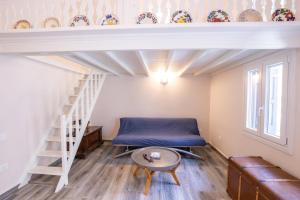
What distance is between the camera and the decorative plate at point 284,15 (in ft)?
5.98

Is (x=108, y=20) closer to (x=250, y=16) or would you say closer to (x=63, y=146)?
(x=250, y=16)

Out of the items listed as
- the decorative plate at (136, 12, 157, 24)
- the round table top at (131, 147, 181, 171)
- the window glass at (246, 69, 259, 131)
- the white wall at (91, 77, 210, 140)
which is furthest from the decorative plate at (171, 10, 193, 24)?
the white wall at (91, 77, 210, 140)

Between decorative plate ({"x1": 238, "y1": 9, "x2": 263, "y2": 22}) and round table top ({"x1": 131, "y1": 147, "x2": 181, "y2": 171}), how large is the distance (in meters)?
2.15

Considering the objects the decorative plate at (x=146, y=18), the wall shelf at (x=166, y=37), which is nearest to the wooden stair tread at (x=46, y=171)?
the wall shelf at (x=166, y=37)

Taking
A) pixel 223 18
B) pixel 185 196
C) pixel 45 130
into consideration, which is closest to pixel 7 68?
pixel 45 130

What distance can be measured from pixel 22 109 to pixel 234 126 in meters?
3.89

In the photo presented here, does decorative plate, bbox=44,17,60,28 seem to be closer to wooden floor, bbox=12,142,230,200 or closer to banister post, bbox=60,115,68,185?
banister post, bbox=60,115,68,185

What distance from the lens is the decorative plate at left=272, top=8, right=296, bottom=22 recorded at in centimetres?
182

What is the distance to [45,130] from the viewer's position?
10.8 feet

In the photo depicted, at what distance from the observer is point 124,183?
285cm

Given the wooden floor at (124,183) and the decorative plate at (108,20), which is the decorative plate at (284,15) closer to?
the decorative plate at (108,20)

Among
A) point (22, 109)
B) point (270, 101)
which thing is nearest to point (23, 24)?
point (22, 109)

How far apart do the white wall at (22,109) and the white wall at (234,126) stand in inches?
147

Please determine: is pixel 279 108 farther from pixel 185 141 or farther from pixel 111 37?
pixel 111 37
